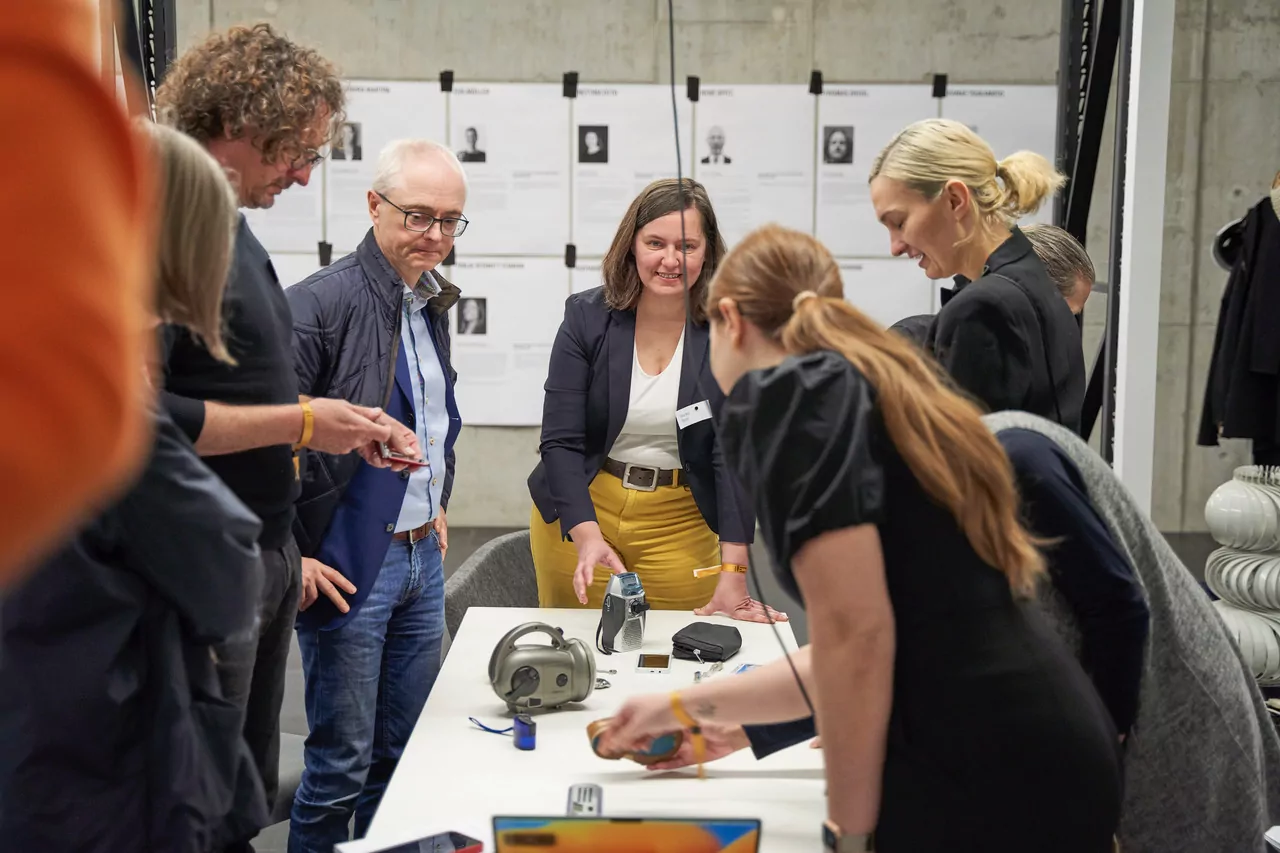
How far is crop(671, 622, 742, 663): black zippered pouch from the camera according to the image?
2.12 meters

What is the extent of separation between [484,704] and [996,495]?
1034 mm

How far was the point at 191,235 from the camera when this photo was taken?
94cm

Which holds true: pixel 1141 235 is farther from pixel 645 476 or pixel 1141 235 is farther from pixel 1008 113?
pixel 1008 113

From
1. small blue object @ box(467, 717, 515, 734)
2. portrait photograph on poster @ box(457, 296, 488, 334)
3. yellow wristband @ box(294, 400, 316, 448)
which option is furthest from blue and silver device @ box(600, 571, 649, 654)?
portrait photograph on poster @ box(457, 296, 488, 334)

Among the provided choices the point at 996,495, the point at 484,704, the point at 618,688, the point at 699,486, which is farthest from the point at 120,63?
the point at 699,486

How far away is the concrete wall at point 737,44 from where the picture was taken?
19.5ft

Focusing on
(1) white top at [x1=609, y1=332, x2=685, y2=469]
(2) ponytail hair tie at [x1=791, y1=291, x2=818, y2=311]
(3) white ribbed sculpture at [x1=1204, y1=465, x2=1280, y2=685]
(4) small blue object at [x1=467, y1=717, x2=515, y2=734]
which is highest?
(2) ponytail hair tie at [x1=791, y1=291, x2=818, y2=311]

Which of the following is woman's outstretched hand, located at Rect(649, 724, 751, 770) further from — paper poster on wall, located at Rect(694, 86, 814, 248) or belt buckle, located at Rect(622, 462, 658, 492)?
paper poster on wall, located at Rect(694, 86, 814, 248)

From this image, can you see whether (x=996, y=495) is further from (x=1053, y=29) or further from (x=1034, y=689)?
(x=1053, y=29)

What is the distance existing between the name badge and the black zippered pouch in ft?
1.44

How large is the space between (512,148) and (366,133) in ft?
2.50

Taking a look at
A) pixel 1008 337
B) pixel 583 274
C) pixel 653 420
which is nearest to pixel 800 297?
pixel 1008 337

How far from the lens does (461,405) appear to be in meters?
6.07

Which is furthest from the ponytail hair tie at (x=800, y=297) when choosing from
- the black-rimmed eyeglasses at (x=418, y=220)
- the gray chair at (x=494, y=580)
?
the gray chair at (x=494, y=580)
